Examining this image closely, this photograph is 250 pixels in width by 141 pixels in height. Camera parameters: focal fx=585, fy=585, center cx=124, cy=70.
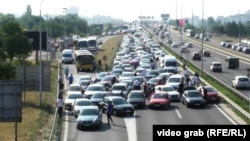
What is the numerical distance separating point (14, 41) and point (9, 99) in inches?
1536

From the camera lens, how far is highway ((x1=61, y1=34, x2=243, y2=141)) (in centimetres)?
3077

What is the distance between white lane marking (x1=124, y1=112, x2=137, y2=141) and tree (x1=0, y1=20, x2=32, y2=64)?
96.9 feet

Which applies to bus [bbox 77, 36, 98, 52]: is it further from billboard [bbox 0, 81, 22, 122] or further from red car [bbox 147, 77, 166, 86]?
billboard [bbox 0, 81, 22, 122]

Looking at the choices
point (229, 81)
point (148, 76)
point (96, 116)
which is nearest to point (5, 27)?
point (148, 76)

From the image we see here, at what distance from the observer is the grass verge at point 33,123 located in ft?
102

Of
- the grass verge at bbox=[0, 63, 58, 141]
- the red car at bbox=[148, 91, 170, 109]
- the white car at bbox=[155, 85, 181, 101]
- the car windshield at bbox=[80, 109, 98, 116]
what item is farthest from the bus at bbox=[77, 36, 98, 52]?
the car windshield at bbox=[80, 109, 98, 116]

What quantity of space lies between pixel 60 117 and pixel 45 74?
10935mm

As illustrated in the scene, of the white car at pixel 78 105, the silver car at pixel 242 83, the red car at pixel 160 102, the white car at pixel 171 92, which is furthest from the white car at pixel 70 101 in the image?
the silver car at pixel 242 83

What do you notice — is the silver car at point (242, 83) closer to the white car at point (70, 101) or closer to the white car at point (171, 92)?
the white car at point (171, 92)

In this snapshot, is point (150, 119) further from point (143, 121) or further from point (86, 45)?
point (86, 45)

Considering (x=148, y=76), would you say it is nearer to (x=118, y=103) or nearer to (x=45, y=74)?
(x=45, y=74)

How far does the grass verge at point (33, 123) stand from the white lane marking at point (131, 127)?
439 centimetres

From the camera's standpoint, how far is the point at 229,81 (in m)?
60.7

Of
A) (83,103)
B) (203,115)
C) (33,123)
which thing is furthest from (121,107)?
(33,123)
